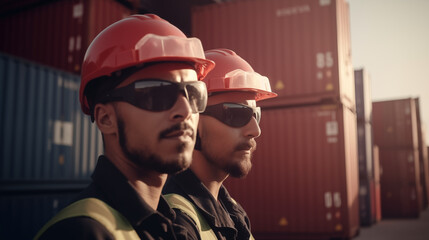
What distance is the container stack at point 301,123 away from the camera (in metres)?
8.88

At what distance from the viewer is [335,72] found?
8875 millimetres

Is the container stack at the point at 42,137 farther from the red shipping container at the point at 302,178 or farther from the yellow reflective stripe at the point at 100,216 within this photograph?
the yellow reflective stripe at the point at 100,216

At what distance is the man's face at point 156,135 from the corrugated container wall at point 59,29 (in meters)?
7.77

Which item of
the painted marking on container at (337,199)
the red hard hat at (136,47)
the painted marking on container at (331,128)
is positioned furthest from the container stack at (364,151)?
the red hard hat at (136,47)

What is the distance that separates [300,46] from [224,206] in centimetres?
717

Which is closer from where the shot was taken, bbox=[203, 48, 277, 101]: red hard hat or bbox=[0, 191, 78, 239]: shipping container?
bbox=[203, 48, 277, 101]: red hard hat

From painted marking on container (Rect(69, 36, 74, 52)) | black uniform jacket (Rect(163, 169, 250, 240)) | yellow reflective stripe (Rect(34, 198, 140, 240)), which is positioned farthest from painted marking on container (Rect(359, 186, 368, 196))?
yellow reflective stripe (Rect(34, 198, 140, 240))

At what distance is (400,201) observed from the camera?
1873 centimetres

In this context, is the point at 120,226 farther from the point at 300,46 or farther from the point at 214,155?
the point at 300,46

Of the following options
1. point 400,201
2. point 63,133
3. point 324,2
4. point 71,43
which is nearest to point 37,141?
point 63,133

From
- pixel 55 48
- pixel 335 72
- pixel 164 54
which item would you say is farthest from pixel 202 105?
pixel 55 48

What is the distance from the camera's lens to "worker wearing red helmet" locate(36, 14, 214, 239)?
1.62 metres

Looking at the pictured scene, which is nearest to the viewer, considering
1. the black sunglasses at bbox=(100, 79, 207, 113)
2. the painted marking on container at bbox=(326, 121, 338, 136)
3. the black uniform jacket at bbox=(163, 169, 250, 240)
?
the black sunglasses at bbox=(100, 79, 207, 113)

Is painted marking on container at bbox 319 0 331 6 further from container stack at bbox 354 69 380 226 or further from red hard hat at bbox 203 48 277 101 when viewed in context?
red hard hat at bbox 203 48 277 101
